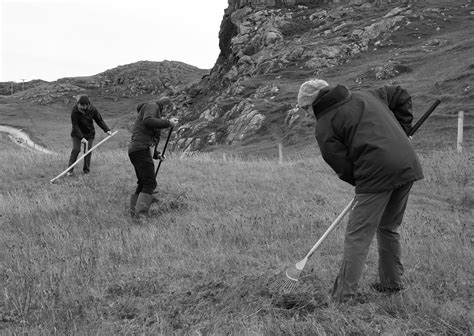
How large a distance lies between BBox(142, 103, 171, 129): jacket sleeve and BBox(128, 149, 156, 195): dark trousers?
52cm

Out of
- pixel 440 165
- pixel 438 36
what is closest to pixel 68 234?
pixel 440 165

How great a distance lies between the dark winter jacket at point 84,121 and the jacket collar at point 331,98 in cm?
786

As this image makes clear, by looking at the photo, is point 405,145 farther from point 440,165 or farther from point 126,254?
point 440,165

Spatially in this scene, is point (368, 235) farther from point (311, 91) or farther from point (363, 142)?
point (311, 91)

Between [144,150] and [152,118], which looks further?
[144,150]

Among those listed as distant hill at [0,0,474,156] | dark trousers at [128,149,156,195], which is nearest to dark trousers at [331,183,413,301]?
dark trousers at [128,149,156,195]

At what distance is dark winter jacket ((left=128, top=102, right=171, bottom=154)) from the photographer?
7.56 m

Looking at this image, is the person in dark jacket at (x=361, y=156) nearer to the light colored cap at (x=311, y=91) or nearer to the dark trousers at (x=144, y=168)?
the light colored cap at (x=311, y=91)

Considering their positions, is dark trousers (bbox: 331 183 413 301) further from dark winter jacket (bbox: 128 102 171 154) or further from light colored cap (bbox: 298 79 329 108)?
dark winter jacket (bbox: 128 102 171 154)

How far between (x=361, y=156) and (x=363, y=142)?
0.13 metres

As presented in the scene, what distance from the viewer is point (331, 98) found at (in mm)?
4078

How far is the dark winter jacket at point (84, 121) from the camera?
1085 centimetres

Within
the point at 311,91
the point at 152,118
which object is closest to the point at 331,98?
the point at 311,91

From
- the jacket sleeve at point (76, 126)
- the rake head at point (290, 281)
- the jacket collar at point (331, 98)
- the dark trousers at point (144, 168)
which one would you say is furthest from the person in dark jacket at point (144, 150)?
the jacket collar at point (331, 98)
